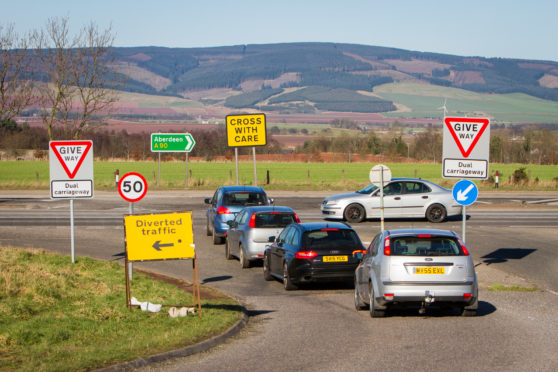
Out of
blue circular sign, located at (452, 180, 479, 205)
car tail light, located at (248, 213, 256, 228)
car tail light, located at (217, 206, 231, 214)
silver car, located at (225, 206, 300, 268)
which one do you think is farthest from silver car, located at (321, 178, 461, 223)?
blue circular sign, located at (452, 180, 479, 205)

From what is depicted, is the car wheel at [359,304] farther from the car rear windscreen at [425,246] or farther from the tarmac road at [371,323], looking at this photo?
the car rear windscreen at [425,246]

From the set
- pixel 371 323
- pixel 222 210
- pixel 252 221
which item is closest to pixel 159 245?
pixel 371 323

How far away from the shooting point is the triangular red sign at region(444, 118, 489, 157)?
704 inches

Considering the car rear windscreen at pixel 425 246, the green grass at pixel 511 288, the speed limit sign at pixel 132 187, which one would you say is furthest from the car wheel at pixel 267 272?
the car rear windscreen at pixel 425 246

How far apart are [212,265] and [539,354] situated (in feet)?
35.3

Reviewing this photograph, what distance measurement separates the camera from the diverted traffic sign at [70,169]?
1653 centimetres

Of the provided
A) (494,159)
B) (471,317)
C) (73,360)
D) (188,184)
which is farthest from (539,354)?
(494,159)

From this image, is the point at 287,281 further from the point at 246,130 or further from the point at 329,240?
the point at 246,130

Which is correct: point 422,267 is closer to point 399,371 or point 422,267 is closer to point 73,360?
point 399,371

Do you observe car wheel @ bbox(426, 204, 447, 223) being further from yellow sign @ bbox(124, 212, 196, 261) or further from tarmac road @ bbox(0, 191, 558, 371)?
yellow sign @ bbox(124, 212, 196, 261)

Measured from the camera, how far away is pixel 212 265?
19156 millimetres

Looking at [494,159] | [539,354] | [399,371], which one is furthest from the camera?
[494,159]

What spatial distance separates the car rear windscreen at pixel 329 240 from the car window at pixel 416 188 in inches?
562

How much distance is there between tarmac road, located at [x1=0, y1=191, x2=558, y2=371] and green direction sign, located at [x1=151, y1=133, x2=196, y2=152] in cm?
2371
